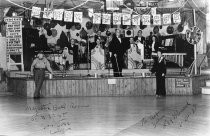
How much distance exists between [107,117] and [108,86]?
17.3 feet

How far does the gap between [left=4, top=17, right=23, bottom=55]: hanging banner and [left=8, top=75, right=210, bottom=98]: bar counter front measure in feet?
5.31

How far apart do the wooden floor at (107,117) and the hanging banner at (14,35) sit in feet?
10.0

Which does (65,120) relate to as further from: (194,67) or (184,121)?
(194,67)

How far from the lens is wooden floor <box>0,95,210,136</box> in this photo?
7809 millimetres

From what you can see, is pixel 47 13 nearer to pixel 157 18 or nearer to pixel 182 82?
pixel 157 18

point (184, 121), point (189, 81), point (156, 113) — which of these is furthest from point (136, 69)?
point (184, 121)

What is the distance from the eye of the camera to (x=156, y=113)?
33.1 ft

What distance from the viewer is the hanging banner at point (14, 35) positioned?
15.8 meters

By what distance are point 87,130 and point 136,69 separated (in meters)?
9.79

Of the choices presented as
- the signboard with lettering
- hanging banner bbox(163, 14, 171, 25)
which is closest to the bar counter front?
the signboard with lettering

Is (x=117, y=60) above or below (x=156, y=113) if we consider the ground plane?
above

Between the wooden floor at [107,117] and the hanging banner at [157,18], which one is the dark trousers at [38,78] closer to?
the wooden floor at [107,117]
